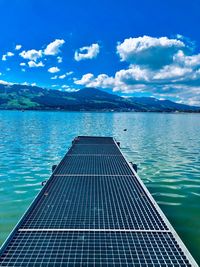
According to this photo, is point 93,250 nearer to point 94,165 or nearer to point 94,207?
point 94,207

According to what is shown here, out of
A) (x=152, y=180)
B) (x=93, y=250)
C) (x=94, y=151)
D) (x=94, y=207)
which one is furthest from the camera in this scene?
(x=94, y=151)

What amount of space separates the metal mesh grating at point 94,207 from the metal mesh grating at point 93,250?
647mm

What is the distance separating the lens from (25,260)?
7.02m

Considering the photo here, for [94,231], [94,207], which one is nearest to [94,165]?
[94,207]

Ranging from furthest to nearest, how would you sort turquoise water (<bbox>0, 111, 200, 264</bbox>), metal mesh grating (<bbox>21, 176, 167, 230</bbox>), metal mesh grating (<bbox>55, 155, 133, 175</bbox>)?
metal mesh grating (<bbox>55, 155, 133, 175</bbox>) → turquoise water (<bbox>0, 111, 200, 264</bbox>) → metal mesh grating (<bbox>21, 176, 167, 230</bbox>)

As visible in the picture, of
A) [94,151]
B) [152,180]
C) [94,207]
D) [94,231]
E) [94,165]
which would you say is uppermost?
[94,231]

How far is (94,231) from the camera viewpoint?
8.69 m

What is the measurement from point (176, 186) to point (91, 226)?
1089 cm

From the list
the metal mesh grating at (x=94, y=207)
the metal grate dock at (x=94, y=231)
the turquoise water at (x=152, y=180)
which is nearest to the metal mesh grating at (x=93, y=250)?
the metal grate dock at (x=94, y=231)

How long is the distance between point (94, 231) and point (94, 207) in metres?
2.35

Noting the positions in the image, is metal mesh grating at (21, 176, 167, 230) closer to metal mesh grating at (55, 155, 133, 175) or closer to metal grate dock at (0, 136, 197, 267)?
metal grate dock at (0, 136, 197, 267)

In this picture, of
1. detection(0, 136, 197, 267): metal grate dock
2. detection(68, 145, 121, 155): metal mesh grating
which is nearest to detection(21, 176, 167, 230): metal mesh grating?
detection(0, 136, 197, 267): metal grate dock

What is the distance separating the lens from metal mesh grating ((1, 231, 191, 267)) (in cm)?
700

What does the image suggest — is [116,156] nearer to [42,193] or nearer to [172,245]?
[42,193]
